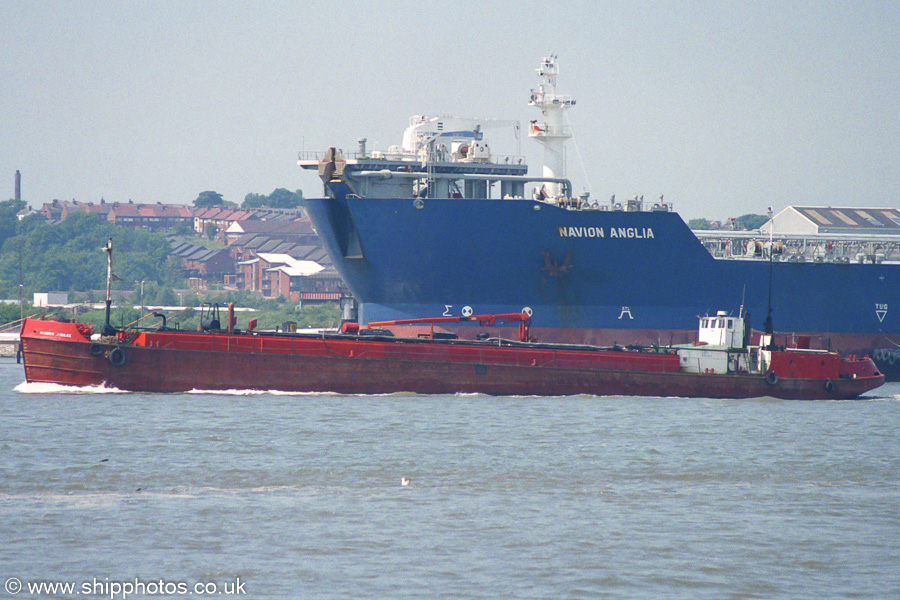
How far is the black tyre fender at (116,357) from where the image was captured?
1229 inches

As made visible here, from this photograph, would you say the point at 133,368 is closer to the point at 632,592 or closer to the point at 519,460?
the point at 519,460

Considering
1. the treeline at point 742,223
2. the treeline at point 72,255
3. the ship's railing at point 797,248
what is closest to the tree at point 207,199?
the treeline at point 72,255

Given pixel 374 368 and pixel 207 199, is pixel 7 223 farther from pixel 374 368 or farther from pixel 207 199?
pixel 374 368

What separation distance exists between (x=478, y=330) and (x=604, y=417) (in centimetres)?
1127

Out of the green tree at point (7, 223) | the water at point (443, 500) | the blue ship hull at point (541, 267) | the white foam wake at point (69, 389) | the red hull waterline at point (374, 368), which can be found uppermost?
the green tree at point (7, 223)

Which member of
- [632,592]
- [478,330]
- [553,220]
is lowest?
[632,592]

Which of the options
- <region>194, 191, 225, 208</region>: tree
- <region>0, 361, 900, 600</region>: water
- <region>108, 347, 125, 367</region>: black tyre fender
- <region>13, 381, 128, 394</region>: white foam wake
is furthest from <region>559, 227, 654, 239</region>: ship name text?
<region>194, 191, 225, 208</region>: tree

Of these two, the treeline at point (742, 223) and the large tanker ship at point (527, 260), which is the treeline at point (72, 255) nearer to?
the treeline at point (742, 223)

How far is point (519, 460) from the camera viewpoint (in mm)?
23000

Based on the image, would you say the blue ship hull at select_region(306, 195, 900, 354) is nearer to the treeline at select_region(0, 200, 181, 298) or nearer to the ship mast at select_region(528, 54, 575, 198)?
the ship mast at select_region(528, 54, 575, 198)

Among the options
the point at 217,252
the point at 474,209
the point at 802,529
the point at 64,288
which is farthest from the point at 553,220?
the point at 217,252

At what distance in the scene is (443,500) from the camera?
1906 centimetres

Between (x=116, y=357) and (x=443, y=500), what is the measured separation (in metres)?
15.5

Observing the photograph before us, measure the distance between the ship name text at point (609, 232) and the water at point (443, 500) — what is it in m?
11.1
